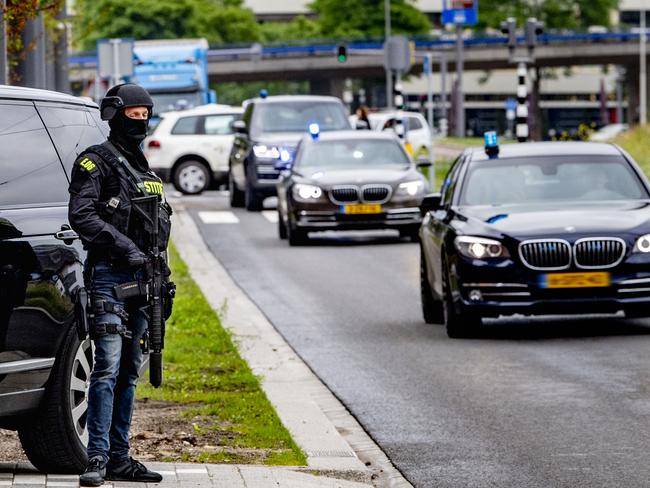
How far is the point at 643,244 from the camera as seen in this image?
1370 centimetres

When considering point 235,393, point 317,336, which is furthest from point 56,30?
point 235,393

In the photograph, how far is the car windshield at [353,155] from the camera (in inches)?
1040

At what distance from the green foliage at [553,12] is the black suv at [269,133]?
75.2m

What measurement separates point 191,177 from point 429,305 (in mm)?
24236

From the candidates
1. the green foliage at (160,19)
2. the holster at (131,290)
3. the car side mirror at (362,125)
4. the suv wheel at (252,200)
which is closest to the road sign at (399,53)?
the car side mirror at (362,125)

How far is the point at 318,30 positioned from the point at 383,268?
100 metres

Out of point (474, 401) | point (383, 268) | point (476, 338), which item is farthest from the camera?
point (383, 268)

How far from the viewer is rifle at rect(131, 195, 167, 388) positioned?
7281mm

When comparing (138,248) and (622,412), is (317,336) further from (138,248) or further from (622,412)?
(138,248)

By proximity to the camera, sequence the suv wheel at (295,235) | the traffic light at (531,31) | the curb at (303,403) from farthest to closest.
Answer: the traffic light at (531,31), the suv wheel at (295,235), the curb at (303,403)

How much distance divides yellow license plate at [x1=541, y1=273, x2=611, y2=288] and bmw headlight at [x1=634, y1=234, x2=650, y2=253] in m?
0.30

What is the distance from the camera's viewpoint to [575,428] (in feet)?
31.7

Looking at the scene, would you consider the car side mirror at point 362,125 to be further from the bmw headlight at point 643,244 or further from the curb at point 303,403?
the bmw headlight at point 643,244

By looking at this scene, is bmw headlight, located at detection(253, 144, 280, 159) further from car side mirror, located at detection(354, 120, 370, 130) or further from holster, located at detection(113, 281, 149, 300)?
holster, located at detection(113, 281, 149, 300)
